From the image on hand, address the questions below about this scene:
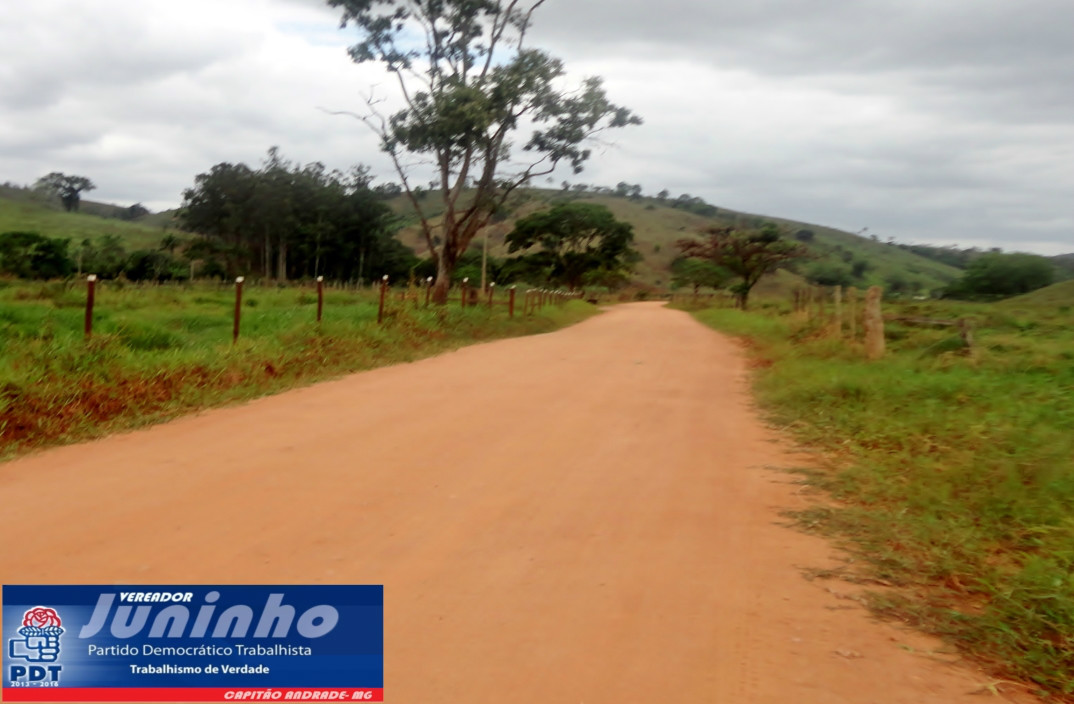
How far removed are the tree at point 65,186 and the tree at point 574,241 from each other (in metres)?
39.3

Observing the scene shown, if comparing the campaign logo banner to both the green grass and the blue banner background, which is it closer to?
the blue banner background

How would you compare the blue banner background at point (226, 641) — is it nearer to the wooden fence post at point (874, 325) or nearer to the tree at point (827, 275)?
the wooden fence post at point (874, 325)

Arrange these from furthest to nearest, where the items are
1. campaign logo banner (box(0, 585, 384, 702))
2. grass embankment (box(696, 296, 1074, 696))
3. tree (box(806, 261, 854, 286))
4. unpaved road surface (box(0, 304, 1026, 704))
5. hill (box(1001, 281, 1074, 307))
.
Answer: tree (box(806, 261, 854, 286)) → hill (box(1001, 281, 1074, 307)) → grass embankment (box(696, 296, 1074, 696)) → unpaved road surface (box(0, 304, 1026, 704)) → campaign logo banner (box(0, 585, 384, 702))

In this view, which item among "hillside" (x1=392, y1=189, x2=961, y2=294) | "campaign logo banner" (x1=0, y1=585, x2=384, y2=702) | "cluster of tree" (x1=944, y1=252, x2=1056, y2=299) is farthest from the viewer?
"hillside" (x1=392, y1=189, x2=961, y2=294)

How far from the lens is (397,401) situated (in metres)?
9.97

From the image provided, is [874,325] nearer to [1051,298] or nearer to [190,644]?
[190,644]

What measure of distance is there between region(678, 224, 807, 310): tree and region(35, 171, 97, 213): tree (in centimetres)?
5586

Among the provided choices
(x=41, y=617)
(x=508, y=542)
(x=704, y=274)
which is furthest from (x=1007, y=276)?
(x=41, y=617)

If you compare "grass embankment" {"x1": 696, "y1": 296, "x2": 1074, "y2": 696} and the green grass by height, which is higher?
the green grass

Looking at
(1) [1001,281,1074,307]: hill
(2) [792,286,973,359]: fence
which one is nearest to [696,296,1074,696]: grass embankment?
(2) [792,286,973,359]: fence

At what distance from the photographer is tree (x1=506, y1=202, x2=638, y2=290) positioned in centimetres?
5903

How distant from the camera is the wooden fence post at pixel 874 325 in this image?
13.5m

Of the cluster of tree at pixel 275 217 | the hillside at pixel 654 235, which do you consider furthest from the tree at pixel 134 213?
the cluster of tree at pixel 275 217

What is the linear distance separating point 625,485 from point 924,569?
220 cm
